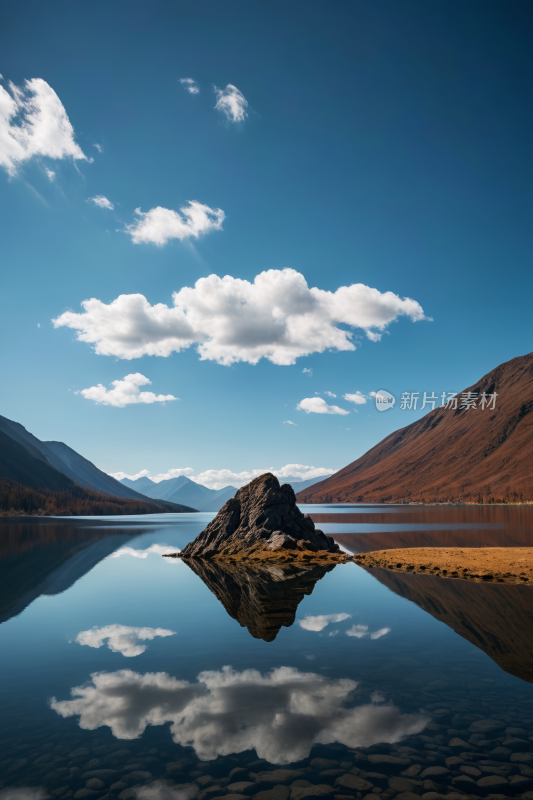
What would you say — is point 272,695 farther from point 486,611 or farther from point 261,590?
point 261,590

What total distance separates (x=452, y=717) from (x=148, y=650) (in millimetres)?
11180

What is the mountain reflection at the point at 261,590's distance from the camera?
784 inches

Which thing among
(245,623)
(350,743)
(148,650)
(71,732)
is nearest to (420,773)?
(350,743)

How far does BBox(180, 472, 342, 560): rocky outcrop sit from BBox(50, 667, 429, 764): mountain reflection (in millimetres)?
29521

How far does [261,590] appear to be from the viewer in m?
26.8

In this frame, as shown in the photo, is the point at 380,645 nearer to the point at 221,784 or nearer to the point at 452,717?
the point at 452,717

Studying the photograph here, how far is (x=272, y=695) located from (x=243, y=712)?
1.20 metres

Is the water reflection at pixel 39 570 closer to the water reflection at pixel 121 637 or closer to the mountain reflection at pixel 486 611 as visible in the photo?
the water reflection at pixel 121 637

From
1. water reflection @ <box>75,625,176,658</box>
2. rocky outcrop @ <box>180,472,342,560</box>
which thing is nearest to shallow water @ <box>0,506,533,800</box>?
water reflection @ <box>75,625,176,658</box>

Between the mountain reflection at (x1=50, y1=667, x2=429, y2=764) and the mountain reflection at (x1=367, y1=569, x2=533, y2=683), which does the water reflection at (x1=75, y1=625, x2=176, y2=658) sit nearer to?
the mountain reflection at (x1=50, y1=667, x2=429, y2=764)

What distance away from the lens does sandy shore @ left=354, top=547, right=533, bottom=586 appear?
91.7ft

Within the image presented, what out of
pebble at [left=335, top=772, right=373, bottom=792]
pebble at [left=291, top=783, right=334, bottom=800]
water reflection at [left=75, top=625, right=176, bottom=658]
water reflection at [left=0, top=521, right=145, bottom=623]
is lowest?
water reflection at [left=0, top=521, right=145, bottom=623]

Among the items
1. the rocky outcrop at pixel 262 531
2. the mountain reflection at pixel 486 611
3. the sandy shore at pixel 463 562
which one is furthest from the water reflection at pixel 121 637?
the rocky outcrop at pixel 262 531

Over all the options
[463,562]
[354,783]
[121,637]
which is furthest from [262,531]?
[354,783]
